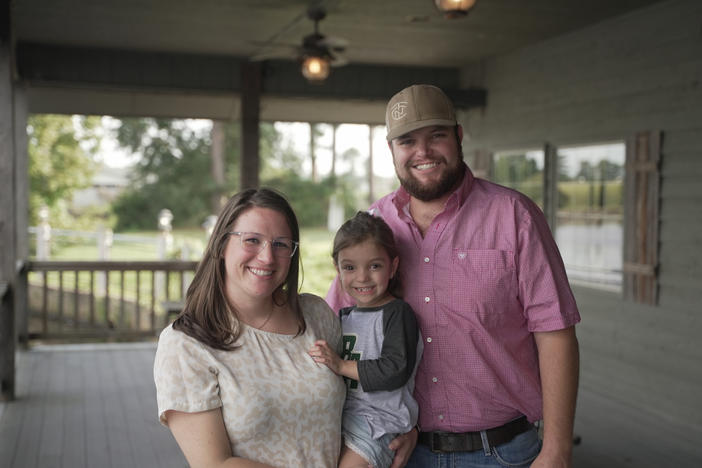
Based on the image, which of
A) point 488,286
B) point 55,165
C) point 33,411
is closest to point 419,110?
point 488,286

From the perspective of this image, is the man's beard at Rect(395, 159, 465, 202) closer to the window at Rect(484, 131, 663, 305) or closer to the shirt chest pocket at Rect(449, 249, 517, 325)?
the shirt chest pocket at Rect(449, 249, 517, 325)

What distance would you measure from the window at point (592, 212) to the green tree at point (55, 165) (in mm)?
13072

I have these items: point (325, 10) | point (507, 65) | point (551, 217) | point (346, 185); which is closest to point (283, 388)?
point (325, 10)

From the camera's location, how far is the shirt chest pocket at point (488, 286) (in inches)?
69.3

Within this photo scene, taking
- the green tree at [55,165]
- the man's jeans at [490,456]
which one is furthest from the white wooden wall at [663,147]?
the green tree at [55,165]

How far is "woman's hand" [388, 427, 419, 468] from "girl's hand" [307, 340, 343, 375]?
0.27 meters

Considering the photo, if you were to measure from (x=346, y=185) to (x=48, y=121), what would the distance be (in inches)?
351

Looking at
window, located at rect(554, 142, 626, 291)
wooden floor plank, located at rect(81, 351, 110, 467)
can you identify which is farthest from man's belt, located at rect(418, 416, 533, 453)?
window, located at rect(554, 142, 626, 291)

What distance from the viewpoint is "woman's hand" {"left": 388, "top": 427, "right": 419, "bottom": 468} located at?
1769 millimetres

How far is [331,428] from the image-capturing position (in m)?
1.61

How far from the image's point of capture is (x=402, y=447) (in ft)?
5.86

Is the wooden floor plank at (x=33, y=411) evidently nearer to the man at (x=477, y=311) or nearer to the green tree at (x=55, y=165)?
the man at (x=477, y=311)

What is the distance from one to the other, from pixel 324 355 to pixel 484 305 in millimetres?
435

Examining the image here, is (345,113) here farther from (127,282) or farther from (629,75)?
(127,282)
